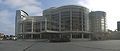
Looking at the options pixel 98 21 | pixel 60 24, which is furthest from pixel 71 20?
pixel 98 21

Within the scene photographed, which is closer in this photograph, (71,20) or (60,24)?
(71,20)

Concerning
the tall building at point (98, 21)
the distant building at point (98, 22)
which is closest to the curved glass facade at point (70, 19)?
the distant building at point (98, 22)

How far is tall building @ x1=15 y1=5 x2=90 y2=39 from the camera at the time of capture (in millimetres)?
92250

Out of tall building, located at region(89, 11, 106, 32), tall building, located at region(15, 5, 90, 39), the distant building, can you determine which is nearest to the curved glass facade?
tall building, located at region(15, 5, 90, 39)

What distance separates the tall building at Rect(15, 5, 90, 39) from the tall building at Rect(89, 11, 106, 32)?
1553 centimetres

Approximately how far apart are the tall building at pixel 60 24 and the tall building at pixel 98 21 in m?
15.5

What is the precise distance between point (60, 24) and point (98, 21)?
1092 inches

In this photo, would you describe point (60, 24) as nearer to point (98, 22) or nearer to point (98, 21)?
point (98, 22)

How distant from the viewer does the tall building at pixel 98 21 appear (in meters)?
112

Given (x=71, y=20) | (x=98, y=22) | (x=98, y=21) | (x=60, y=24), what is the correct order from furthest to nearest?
(x=98, y=21) → (x=98, y=22) → (x=60, y=24) → (x=71, y=20)

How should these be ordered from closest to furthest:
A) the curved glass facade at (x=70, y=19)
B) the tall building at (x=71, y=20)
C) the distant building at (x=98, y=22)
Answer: the tall building at (x=71, y=20)
the curved glass facade at (x=70, y=19)
the distant building at (x=98, y=22)

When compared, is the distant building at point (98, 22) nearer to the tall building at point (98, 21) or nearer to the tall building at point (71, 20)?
the tall building at point (98, 21)

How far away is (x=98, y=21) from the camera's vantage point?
113m

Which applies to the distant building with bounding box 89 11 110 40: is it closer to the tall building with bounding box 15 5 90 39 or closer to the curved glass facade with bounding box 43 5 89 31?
the tall building with bounding box 15 5 90 39
